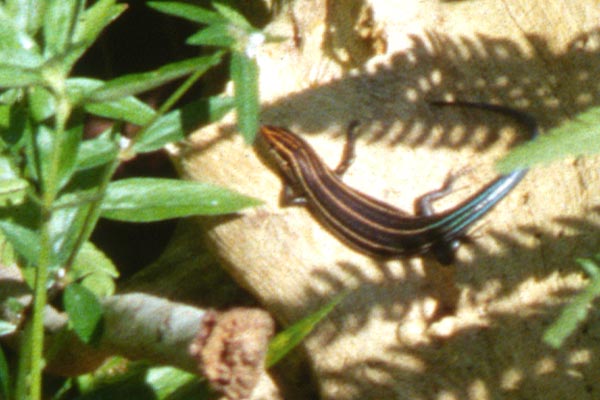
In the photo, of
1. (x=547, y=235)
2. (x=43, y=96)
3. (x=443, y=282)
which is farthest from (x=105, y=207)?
(x=547, y=235)

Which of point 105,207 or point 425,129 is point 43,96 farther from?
point 425,129

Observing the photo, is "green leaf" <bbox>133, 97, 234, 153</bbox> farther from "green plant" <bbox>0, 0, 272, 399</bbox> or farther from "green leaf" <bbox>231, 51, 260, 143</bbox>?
"green leaf" <bbox>231, 51, 260, 143</bbox>

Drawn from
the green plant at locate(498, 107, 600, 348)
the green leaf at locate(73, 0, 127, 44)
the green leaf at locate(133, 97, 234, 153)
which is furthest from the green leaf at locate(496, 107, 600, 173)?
the green leaf at locate(73, 0, 127, 44)

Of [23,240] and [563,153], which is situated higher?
A: [563,153]

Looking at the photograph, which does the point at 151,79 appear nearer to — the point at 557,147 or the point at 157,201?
the point at 157,201

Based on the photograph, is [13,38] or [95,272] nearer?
[13,38]

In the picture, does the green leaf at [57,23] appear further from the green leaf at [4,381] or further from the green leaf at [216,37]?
the green leaf at [4,381]

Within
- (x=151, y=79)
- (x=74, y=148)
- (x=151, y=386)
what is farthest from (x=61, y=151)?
(x=151, y=386)

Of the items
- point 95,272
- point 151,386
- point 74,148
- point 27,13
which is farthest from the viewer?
point 95,272
